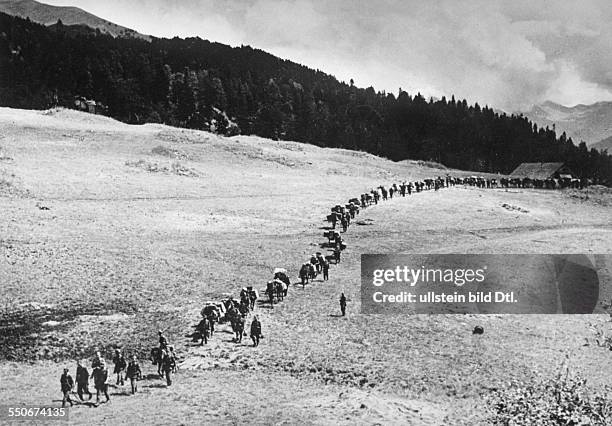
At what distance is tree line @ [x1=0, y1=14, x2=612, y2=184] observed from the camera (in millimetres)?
113188

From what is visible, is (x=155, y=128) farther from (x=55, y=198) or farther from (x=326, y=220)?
(x=326, y=220)

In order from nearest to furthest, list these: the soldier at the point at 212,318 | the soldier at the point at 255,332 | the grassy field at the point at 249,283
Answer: the grassy field at the point at 249,283, the soldier at the point at 255,332, the soldier at the point at 212,318

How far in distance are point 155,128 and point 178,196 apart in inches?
1720

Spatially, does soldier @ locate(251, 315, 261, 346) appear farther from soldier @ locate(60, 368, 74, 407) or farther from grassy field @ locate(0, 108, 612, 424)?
soldier @ locate(60, 368, 74, 407)

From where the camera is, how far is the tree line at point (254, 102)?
371ft

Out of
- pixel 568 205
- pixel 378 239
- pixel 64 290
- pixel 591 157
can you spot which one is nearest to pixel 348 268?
pixel 378 239

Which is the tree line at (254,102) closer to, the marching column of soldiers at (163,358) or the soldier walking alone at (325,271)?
the marching column of soldiers at (163,358)

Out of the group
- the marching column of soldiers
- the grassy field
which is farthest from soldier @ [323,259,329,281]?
the grassy field

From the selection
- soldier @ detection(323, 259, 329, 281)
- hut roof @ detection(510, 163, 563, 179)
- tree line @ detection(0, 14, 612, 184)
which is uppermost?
tree line @ detection(0, 14, 612, 184)

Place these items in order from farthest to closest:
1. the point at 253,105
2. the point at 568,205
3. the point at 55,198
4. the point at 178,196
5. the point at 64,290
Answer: the point at 253,105 → the point at 568,205 → the point at 178,196 → the point at 55,198 → the point at 64,290

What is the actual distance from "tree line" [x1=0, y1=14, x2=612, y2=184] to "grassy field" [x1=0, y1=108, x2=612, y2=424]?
4637cm

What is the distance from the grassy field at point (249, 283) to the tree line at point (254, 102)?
46366mm

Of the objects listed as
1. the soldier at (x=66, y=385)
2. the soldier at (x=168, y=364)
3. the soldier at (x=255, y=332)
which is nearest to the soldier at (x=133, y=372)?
the soldier at (x=168, y=364)

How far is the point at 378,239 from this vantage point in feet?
154
